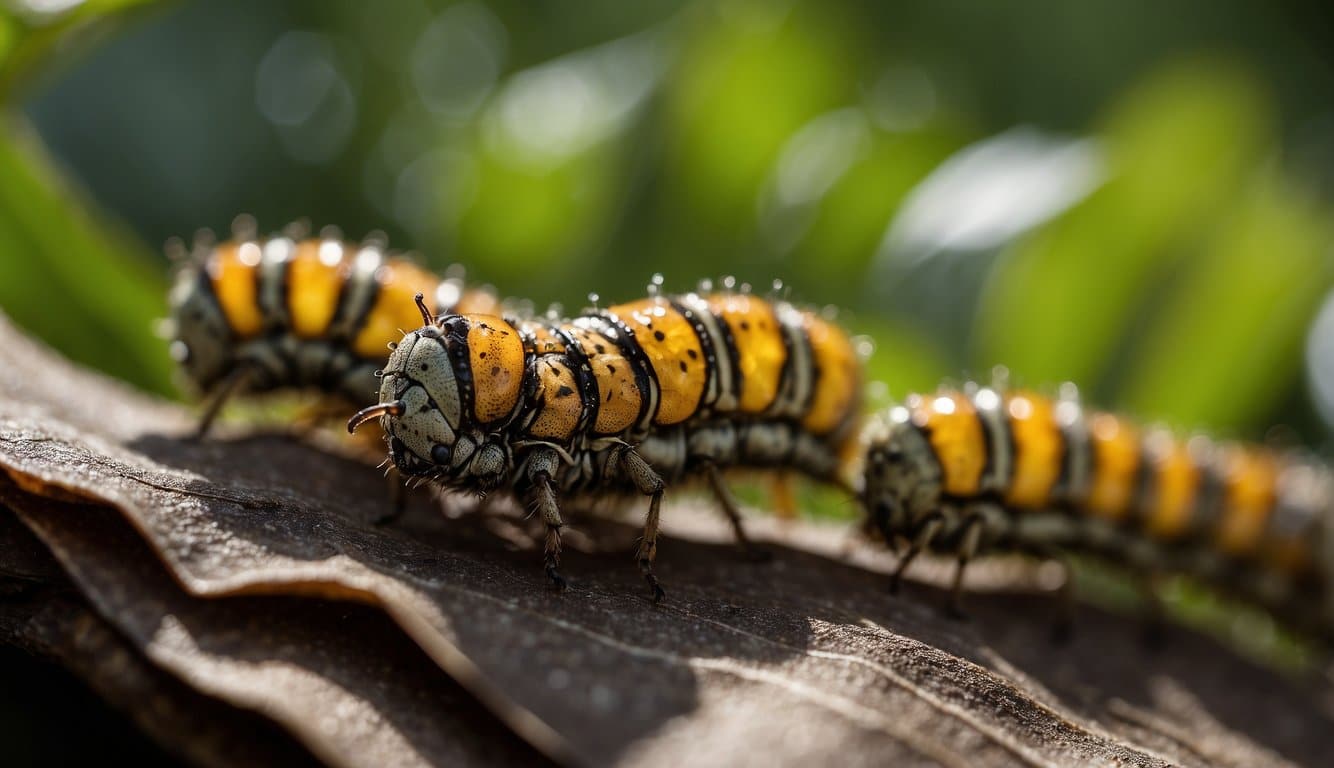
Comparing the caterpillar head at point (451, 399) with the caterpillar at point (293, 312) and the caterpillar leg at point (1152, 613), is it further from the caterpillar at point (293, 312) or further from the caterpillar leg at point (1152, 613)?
Result: the caterpillar leg at point (1152, 613)

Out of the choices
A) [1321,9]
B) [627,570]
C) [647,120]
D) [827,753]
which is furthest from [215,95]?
[1321,9]

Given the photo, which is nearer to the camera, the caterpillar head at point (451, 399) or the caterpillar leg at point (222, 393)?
the caterpillar head at point (451, 399)

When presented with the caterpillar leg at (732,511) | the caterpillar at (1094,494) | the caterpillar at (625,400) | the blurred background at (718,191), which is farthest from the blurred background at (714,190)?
the caterpillar leg at (732,511)

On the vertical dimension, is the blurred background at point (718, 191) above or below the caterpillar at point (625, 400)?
above

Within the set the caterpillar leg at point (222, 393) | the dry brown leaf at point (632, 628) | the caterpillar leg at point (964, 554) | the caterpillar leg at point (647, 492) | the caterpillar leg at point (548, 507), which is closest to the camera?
the dry brown leaf at point (632, 628)

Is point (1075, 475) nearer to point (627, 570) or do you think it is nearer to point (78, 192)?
point (627, 570)

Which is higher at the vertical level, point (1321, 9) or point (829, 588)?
point (1321, 9)
